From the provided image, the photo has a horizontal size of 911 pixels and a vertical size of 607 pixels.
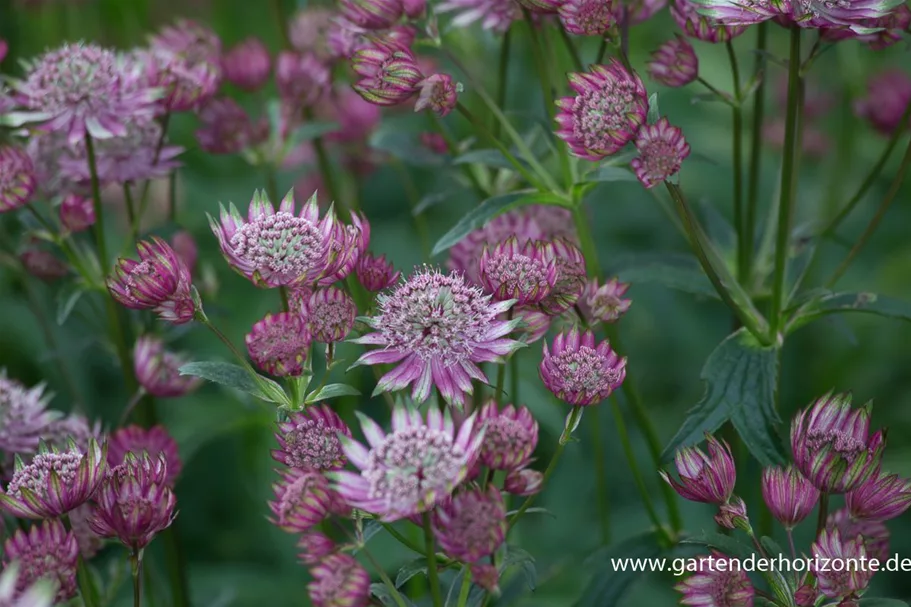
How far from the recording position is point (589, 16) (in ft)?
3.38

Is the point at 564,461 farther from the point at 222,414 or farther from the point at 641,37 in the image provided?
the point at 641,37

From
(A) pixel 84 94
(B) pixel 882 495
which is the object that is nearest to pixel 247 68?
(A) pixel 84 94

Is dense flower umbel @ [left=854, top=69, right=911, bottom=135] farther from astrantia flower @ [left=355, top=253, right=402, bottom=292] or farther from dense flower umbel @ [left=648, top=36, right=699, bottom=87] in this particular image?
astrantia flower @ [left=355, top=253, right=402, bottom=292]

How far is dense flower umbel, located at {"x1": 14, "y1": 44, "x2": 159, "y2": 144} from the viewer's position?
1270 millimetres

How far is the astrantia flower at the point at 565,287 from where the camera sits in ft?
3.25

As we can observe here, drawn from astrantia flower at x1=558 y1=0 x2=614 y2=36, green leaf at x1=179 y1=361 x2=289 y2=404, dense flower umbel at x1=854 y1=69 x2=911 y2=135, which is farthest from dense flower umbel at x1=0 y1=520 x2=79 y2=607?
dense flower umbel at x1=854 y1=69 x2=911 y2=135

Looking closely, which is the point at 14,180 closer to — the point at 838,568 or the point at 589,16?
the point at 589,16

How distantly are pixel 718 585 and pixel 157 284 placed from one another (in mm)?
602

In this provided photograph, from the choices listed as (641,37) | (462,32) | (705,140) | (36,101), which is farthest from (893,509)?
(641,37)

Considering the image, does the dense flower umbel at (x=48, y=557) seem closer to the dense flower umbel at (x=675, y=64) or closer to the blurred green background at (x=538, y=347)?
the blurred green background at (x=538, y=347)

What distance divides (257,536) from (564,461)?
0.58 meters

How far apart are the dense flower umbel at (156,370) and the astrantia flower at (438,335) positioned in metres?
0.42

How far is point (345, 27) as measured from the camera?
124cm

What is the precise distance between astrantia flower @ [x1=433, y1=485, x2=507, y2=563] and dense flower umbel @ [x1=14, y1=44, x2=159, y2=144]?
73cm
